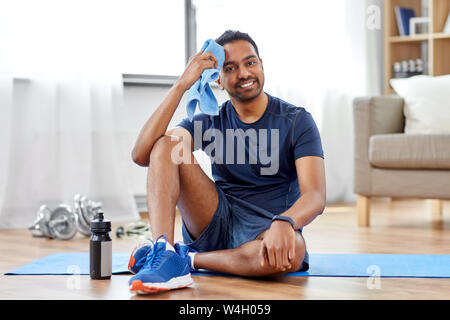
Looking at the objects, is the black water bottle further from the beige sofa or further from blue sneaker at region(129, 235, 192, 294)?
the beige sofa

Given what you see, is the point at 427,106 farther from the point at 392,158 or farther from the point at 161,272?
the point at 161,272

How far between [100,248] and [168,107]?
1.43 ft

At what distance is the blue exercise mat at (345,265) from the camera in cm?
198

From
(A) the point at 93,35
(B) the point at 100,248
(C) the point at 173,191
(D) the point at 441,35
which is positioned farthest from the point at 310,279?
(D) the point at 441,35

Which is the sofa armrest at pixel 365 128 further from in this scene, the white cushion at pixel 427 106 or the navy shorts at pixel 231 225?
the navy shorts at pixel 231 225

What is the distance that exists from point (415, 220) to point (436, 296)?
189 centimetres

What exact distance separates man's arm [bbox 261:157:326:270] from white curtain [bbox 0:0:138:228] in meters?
1.85

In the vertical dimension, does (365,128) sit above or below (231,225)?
above

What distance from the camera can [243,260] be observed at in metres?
1.86

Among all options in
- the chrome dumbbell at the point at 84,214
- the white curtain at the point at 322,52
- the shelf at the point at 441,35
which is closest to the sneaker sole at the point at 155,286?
the chrome dumbbell at the point at 84,214

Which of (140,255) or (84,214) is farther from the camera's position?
(84,214)

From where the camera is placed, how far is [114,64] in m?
3.64
